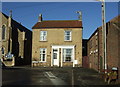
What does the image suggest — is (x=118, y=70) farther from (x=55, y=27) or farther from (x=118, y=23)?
(x=55, y=27)

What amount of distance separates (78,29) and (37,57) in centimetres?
813

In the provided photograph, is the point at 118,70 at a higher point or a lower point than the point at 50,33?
lower

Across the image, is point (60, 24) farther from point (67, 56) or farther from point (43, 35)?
point (67, 56)

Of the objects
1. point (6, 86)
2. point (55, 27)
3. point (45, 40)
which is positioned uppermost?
point (55, 27)

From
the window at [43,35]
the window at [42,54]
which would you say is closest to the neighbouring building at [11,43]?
the window at [42,54]

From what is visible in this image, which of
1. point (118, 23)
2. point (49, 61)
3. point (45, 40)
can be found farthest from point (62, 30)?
point (118, 23)

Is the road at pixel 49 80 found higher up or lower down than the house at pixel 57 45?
lower down

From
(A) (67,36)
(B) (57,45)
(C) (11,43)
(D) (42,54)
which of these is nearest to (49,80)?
(B) (57,45)

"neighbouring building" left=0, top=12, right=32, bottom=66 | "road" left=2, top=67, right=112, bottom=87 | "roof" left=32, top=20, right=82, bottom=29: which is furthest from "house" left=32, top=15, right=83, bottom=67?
"road" left=2, top=67, right=112, bottom=87

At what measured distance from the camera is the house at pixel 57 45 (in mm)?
30953

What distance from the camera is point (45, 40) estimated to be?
3188 cm

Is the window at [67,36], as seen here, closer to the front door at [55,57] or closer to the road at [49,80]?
the front door at [55,57]

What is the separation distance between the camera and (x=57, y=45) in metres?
31.4

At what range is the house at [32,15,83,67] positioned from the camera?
3095cm
